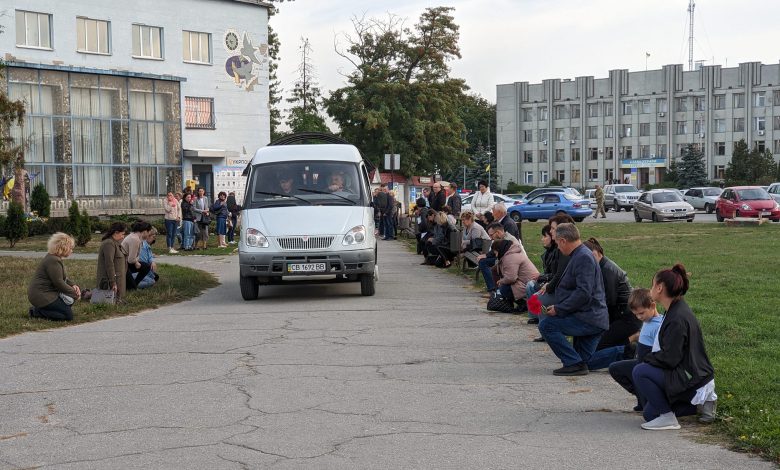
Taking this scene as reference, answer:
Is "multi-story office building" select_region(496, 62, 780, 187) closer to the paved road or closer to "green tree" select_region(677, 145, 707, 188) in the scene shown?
"green tree" select_region(677, 145, 707, 188)

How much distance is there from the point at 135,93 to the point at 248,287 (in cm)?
3521

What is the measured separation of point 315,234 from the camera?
52.9 feet

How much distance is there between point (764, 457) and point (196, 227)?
2563 cm

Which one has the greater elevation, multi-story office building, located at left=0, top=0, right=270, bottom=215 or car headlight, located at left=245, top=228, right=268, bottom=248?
multi-story office building, located at left=0, top=0, right=270, bottom=215

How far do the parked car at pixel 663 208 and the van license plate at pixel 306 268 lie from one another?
3246 cm

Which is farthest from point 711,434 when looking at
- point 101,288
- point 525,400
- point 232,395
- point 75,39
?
point 75,39

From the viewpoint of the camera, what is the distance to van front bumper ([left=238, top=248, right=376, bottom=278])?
52.6ft

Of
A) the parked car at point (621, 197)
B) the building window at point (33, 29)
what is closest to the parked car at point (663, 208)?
the parked car at point (621, 197)

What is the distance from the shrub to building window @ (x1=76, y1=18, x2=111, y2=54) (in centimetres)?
1696

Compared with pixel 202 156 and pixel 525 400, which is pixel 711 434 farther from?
pixel 202 156

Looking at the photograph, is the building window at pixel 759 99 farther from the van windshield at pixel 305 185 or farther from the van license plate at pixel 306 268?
the van license plate at pixel 306 268

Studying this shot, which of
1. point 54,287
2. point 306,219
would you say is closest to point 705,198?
point 306,219

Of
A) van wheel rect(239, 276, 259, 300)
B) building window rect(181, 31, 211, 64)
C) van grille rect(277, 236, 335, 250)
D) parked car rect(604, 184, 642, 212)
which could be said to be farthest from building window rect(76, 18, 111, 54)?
parked car rect(604, 184, 642, 212)

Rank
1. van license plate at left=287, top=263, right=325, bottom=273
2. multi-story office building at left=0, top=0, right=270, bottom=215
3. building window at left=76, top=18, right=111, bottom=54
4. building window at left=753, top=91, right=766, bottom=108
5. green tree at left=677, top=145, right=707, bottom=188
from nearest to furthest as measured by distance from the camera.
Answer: van license plate at left=287, top=263, right=325, bottom=273, multi-story office building at left=0, top=0, right=270, bottom=215, building window at left=76, top=18, right=111, bottom=54, green tree at left=677, top=145, right=707, bottom=188, building window at left=753, top=91, right=766, bottom=108
